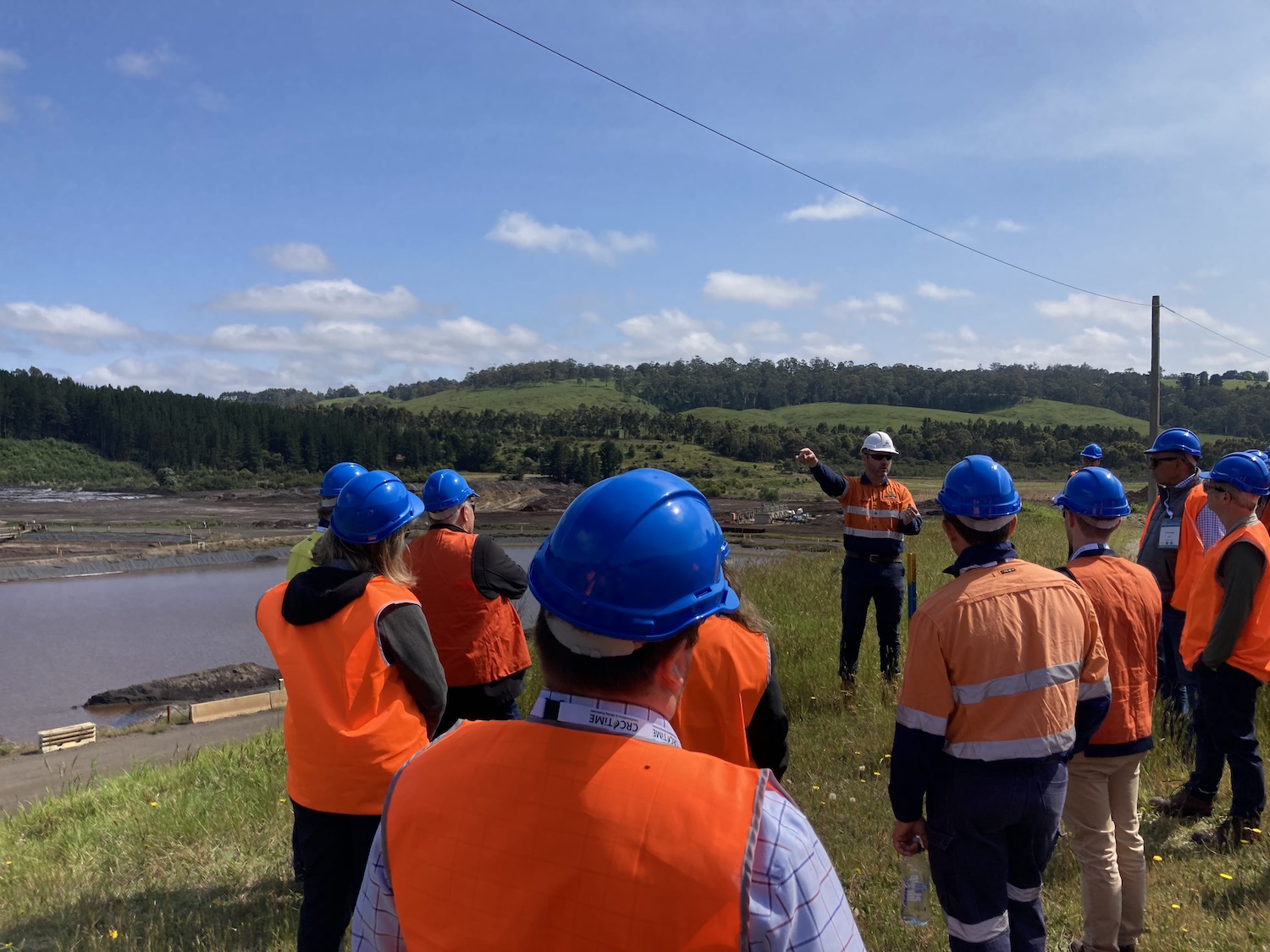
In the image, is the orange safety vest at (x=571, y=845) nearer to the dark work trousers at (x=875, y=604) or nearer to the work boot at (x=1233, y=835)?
the work boot at (x=1233, y=835)

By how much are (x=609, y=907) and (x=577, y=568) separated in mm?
496

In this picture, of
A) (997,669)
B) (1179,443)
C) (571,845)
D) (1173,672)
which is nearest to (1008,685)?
(997,669)

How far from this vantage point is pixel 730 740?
263 centimetres

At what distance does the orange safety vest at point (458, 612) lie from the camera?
433 centimetres

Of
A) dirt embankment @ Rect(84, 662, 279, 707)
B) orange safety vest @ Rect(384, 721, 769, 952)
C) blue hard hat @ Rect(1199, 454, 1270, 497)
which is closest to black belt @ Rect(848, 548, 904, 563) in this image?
blue hard hat @ Rect(1199, 454, 1270, 497)

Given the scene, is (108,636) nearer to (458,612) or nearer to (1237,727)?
(458,612)

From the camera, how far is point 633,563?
139 centimetres

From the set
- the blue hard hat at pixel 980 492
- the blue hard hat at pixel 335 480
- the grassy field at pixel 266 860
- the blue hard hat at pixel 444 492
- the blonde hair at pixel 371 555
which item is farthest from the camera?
the blue hard hat at pixel 444 492

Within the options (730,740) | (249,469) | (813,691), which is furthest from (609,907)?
(249,469)

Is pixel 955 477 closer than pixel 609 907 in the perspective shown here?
No

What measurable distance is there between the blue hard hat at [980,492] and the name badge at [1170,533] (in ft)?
10.5

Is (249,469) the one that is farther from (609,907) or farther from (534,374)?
(609,907)

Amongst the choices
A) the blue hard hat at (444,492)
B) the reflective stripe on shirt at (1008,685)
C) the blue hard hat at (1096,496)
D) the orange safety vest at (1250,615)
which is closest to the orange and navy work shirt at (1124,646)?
the blue hard hat at (1096,496)

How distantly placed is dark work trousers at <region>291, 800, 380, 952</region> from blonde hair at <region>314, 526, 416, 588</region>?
0.83 meters
